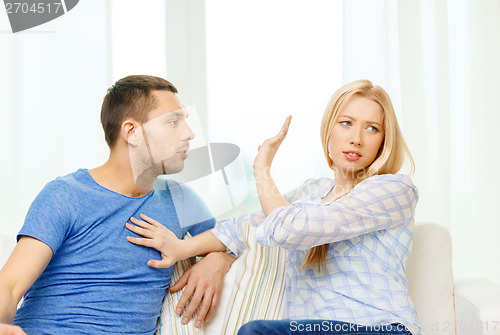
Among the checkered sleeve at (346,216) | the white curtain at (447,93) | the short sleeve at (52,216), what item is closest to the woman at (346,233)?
the checkered sleeve at (346,216)

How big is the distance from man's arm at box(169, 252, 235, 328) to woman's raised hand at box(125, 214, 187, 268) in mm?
67

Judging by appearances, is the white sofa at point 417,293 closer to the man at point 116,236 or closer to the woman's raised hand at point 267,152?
the man at point 116,236

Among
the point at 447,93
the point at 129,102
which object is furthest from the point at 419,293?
the point at 447,93

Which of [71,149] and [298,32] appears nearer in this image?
[71,149]

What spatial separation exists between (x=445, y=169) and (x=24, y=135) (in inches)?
72.7

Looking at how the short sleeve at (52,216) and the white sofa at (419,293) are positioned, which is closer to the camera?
the short sleeve at (52,216)

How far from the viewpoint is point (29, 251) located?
1.05 m

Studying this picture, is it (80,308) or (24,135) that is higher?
(24,135)

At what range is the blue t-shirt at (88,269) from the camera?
3.68ft

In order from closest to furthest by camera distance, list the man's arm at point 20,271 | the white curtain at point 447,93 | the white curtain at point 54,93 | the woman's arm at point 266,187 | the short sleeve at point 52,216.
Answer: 1. the man's arm at point 20,271
2. the short sleeve at point 52,216
3. the woman's arm at point 266,187
4. the white curtain at point 54,93
5. the white curtain at point 447,93

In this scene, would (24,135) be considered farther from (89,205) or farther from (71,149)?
(89,205)

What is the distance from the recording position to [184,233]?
134 centimetres

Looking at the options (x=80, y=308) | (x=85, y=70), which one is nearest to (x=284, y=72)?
(x=85, y=70)

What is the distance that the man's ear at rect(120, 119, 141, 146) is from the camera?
127cm
